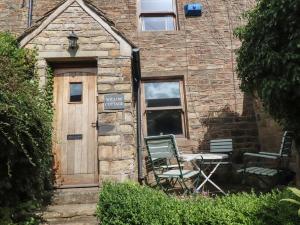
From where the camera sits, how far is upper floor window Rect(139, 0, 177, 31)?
908cm

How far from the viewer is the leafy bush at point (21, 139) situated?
4238 mm

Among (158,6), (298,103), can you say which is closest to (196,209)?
(298,103)

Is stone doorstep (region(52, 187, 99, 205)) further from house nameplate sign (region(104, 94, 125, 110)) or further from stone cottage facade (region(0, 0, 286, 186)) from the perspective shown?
house nameplate sign (region(104, 94, 125, 110))

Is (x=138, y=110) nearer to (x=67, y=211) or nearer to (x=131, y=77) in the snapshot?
(x=131, y=77)

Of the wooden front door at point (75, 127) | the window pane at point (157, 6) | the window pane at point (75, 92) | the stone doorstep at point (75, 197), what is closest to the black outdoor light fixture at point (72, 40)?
the wooden front door at point (75, 127)

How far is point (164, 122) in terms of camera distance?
841 cm

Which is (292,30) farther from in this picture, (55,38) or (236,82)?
(55,38)

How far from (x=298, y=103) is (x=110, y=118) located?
10.3 feet

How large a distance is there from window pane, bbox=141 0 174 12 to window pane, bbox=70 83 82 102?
3784 millimetres

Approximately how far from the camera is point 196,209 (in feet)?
13.1

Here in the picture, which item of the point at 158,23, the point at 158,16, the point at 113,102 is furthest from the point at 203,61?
the point at 113,102

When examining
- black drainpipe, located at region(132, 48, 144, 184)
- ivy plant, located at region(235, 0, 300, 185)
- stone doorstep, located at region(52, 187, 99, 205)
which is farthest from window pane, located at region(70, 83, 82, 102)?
ivy plant, located at region(235, 0, 300, 185)

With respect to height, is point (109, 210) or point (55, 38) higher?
point (55, 38)

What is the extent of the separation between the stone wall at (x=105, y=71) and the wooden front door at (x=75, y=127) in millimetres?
430
